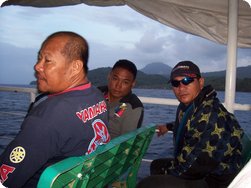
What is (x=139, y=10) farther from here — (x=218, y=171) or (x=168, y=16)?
(x=218, y=171)

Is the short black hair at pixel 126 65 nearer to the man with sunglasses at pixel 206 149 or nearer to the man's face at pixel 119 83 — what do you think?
the man's face at pixel 119 83

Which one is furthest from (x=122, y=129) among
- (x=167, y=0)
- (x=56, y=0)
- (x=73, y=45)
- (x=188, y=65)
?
(x=56, y=0)

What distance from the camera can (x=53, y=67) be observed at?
1666mm

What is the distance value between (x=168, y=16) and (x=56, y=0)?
1736mm

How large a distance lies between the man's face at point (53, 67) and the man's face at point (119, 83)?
1.33 metres

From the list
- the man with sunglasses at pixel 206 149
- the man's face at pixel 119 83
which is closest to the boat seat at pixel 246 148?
the man with sunglasses at pixel 206 149

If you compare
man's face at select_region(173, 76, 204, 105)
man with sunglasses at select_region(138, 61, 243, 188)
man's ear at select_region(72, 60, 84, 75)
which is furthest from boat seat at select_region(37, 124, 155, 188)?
man's face at select_region(173, 76, 204, 105)

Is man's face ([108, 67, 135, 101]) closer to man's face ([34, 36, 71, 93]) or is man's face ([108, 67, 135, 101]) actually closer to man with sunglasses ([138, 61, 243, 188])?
man with sunglasses ([138, 61, 243, 188])

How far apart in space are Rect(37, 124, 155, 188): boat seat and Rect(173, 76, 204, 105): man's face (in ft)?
1.81

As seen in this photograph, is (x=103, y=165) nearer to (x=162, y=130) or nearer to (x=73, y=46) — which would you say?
(x=73, y=46)

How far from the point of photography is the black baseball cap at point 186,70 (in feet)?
8.31

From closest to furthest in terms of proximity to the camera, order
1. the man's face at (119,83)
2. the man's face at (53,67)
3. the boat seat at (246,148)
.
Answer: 1. the man's face at (53,67)
2. the boat seat at (246,148)
3. the man's face at (119,83)

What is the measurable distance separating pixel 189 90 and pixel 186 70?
0.55 ft

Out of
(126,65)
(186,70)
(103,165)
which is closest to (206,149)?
(186,70)
